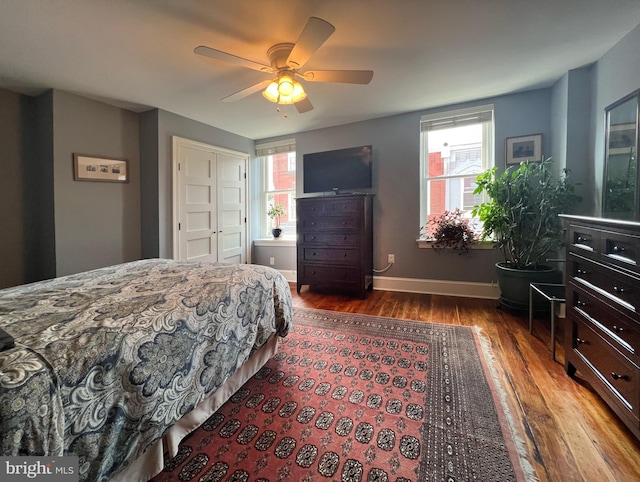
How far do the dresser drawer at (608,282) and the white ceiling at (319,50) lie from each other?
1.64 metres

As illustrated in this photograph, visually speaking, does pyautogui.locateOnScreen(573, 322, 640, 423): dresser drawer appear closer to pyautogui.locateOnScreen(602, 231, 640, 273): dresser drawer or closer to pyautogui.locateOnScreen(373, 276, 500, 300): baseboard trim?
pyautogui.locateOnScreen(602, 231, 640, 273): dresser drawer

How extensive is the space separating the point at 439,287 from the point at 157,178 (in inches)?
148

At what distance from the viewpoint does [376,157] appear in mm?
3766

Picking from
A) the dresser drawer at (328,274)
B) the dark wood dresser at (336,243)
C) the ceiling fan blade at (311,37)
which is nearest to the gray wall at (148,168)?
the dark wood dresser at (336,243)

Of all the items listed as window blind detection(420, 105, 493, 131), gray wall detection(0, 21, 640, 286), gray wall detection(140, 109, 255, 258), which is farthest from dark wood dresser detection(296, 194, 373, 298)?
gray wall detection(140, 109, 255, 258)

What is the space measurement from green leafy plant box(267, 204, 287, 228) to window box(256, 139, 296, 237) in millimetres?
55

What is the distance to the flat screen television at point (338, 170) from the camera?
3.64m

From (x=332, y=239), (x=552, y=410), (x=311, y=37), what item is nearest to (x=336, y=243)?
(x=332, y=239)

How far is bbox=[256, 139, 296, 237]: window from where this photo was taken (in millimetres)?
4496

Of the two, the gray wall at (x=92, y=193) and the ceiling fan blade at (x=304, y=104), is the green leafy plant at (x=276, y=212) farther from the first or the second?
the ceiling fan blade at (x=304, y=104)

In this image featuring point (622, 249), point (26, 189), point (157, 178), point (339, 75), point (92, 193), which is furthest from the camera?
point (157, 178)

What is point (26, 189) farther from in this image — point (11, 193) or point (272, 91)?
point (272, 91)

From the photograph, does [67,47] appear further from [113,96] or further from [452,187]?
[452,187]

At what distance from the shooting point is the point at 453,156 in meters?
3.46
